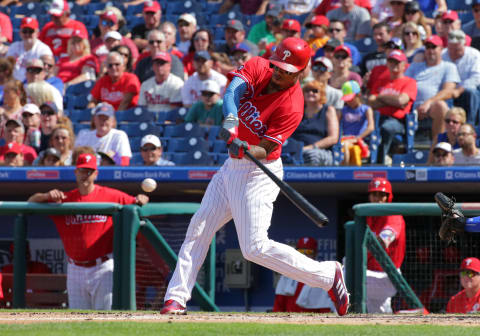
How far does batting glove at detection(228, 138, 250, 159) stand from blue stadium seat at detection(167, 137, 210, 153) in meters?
4.42

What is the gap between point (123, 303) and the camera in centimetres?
696

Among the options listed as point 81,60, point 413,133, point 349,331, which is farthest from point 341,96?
point 349,331

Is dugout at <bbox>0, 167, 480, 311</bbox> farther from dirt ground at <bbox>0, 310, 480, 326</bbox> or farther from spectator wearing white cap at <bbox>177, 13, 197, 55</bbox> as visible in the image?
spectator wearing white cap at <bbox>177, 13, 197, 55</bbox>

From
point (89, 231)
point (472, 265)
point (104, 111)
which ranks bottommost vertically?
point (472, 265)

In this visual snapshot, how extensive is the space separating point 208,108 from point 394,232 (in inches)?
129

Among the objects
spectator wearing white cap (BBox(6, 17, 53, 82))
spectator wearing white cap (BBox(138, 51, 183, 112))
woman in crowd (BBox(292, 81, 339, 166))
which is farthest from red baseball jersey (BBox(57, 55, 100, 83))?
woman in crowd (BBox(292, 81, 339, 166))

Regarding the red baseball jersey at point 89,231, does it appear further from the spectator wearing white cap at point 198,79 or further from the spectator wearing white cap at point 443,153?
the spectator wearing white cap at point 198,79

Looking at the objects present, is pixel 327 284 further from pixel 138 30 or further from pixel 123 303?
pixel 138 30

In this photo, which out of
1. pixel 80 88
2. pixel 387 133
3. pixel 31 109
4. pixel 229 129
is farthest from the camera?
pixel 80 88

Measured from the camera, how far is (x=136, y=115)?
10422 millimetres

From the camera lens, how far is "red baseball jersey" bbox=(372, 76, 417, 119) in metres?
9.43

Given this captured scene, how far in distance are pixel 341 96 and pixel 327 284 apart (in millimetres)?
4488

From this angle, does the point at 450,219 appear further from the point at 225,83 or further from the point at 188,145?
the point at 225,83

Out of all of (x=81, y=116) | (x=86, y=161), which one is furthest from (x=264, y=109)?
(x=81, y=116)
